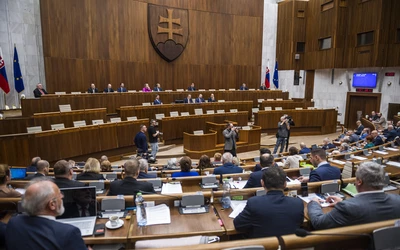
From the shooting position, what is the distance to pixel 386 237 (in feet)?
5.06

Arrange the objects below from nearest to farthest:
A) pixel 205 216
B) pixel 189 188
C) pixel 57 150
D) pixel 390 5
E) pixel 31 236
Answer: pixel 31 236 < pixel 205 216 < pixel 189 188 < pixel 57 150 < pixel 390 5

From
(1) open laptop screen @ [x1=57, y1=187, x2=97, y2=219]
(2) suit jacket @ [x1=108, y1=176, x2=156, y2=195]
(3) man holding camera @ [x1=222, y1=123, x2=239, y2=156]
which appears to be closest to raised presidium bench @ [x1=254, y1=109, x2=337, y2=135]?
(3) man holding camera @ [x1=222, y1=123, x2=239, y2=156]

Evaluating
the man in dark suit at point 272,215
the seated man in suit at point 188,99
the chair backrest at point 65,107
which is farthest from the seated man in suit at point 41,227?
the seated man in suit at point 188,99

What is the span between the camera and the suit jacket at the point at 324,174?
9.81ft

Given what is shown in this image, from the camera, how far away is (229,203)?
8.16 feet

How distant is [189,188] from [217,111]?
6.94 metres

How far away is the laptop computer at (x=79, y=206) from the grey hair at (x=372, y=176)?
6.83 ft

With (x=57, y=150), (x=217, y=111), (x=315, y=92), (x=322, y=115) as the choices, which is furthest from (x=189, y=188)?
(x=315, y=92)

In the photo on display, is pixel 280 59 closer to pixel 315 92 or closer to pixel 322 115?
pixel 315 92

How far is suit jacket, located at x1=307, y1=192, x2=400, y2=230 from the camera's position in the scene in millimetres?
1760

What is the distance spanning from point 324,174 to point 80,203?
2532 millimetres

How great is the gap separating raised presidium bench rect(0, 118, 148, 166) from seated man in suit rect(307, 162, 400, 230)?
6.00 metres

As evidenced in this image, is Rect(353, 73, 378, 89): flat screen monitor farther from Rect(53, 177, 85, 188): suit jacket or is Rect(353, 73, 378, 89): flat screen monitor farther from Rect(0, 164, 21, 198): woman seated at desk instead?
Rect(0, 164, 21, 198): woman seated at desk

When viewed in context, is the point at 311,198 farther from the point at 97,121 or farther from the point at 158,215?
the point at 97,121
